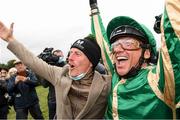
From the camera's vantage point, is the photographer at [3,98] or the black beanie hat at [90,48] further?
the photographer at [3,98]

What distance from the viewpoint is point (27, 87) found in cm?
1037

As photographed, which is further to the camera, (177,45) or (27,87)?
(27,87)

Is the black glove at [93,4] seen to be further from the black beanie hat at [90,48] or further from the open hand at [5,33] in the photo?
the open hand at [5,33]

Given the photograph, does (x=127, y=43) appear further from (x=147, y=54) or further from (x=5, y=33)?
(x=5, y=33)

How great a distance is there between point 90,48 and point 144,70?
3.62 ft

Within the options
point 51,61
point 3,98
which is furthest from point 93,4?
point 3,98

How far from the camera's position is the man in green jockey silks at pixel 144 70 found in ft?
10.0

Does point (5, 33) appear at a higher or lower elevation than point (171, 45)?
higher

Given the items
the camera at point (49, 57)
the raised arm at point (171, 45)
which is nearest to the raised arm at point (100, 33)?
the raised arm at point (171, 45)

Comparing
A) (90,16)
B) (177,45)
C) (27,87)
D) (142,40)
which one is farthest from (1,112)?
(177,45)

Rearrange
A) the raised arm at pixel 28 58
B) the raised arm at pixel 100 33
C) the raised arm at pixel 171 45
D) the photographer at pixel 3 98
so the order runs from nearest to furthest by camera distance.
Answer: the raised arm at pixel 171 45, the raised arm at pixel 28 58, the raised arm at pixel 100 33, the photographer at pixel 3 98

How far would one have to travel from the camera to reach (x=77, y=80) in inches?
175

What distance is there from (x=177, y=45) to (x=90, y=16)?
2008mm

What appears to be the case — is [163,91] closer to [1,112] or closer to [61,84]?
[61,84]
